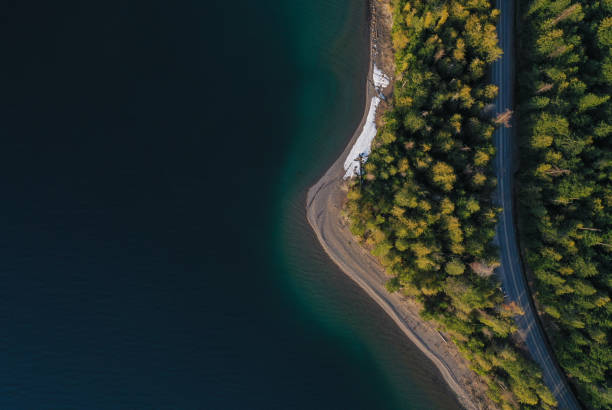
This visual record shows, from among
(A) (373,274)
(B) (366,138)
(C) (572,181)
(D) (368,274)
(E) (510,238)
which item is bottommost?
(D) (368,274)

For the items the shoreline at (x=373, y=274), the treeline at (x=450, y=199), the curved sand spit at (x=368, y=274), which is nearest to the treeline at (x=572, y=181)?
the treeline at (x=450, y=199)

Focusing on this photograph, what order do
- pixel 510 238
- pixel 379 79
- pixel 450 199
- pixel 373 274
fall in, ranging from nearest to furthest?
pixel 450 199 → pixel 510 238 → pixel 373 274 → pixel 379 79

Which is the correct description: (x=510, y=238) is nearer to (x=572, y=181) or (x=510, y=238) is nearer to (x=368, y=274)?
(x=572, y=181)

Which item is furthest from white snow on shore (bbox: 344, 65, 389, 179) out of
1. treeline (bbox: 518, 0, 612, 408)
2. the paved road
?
treeline (bbox: 518, 0, 612, 408)

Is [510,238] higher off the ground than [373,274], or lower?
higher

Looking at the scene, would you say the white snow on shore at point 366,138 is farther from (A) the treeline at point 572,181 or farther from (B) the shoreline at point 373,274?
(A) the treeline at point 572,181

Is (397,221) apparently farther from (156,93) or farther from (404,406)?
(156,93)

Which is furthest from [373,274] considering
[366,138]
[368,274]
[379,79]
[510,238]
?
[379,79]
